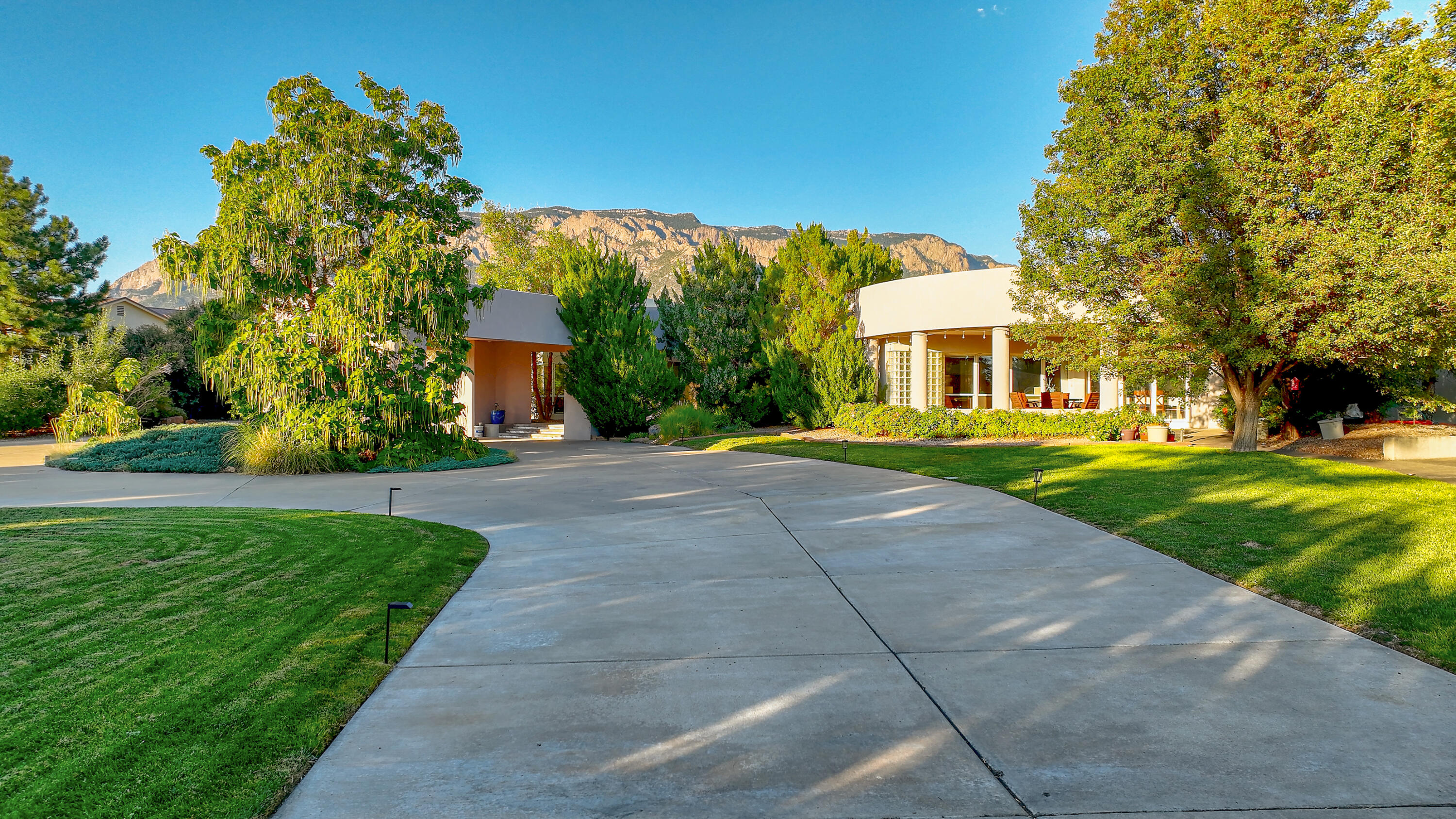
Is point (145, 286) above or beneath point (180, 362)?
above

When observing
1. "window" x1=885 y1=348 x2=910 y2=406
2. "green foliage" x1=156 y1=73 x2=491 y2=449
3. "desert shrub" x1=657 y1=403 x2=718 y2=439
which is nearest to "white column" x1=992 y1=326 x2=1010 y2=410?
"window" x1=885 y1=348 x2=910 y2=406

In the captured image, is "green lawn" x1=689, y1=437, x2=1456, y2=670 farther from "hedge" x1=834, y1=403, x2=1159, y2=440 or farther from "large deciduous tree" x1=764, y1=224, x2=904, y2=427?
"large deciduous tree" x1=764, y1=224, x2=904, y2=427

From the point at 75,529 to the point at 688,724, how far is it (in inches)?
272

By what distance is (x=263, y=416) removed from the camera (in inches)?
512

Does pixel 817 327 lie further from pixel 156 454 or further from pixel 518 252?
pixel 518 252

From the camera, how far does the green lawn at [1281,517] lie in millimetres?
4820

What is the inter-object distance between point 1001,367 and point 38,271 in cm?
3375

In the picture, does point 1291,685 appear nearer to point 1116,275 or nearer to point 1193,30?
point 1116,275

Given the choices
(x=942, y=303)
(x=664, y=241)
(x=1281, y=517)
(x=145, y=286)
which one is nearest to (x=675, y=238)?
(x=664, y=241)

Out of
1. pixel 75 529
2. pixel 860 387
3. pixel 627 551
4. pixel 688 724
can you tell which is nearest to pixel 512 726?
pixel 688 724

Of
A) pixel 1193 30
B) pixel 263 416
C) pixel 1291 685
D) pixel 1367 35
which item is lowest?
pixel 1291 685

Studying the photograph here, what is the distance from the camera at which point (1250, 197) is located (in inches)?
505

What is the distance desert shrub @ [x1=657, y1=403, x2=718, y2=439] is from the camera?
1948 centimetres

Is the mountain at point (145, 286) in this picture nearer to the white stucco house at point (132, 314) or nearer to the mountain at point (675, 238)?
the mountain at point (675, 238)
